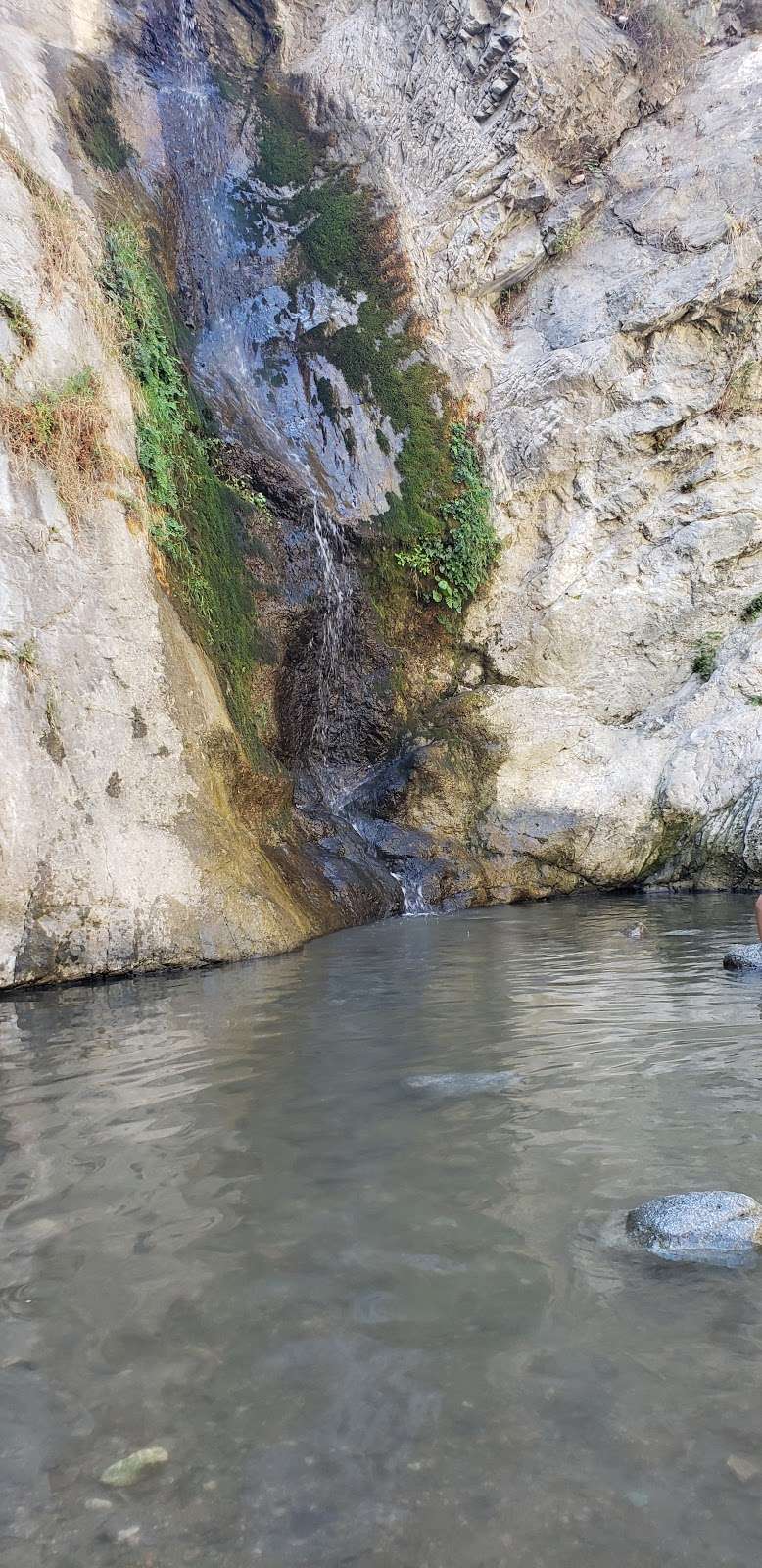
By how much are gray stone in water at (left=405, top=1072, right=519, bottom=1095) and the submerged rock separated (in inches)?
85.4

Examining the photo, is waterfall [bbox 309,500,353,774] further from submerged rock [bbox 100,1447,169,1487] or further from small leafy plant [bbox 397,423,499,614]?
submerged rock [bbox 100,1447,169,1487]

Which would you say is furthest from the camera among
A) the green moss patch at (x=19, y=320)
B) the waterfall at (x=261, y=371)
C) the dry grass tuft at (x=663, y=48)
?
the dry grass tuft at (x=663, y=48)

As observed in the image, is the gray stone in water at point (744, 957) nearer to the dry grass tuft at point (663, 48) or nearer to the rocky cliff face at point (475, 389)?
the rocky cliff face at point (475, 389)

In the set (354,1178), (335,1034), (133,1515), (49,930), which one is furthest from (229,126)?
(133,1515)

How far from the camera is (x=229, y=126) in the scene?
15531mm

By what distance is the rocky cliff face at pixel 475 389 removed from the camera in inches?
352

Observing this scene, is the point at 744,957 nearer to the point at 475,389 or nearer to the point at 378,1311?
the point at 378,1311

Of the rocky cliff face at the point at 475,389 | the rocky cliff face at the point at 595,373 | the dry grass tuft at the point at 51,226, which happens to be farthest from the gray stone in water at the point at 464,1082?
the rocky cliff face at the point at 595,373

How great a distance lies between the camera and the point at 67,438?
781 centimetres

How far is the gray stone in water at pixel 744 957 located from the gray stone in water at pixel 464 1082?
2958 millimetres

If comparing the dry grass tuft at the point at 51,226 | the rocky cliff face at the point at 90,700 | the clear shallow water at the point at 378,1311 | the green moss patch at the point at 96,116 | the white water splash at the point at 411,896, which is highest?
the green moss patch at the point at 96,116

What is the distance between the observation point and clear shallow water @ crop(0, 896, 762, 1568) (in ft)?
5.24

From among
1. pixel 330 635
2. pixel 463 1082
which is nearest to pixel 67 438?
pixel 330 635

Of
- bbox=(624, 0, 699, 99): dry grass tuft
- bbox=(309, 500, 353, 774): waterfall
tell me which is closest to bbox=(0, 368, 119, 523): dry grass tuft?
A: bbox=(309, 500, 353, 774): waterfall
